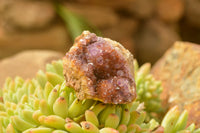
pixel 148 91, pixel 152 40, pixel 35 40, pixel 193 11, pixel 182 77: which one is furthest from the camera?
pixel 193 11

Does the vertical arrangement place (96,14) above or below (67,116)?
above

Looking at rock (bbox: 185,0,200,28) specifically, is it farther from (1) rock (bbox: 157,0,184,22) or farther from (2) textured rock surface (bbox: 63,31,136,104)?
(2) textured rock surface (bbox: 63,31,136,104)

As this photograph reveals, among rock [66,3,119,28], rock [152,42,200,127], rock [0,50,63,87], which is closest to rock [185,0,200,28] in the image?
rock [66,3,119,28]

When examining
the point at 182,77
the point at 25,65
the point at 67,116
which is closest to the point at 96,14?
Result: the point at 25,65

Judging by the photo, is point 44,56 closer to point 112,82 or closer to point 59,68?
point 59,68

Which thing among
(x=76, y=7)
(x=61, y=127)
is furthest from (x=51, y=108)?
(x=76, y=7)

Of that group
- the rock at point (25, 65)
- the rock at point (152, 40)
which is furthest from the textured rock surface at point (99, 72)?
the rock at point (152, 40)

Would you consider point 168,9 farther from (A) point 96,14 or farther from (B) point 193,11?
(A) point 96,14
